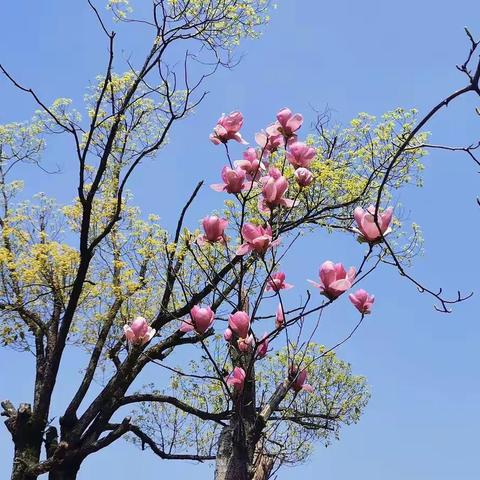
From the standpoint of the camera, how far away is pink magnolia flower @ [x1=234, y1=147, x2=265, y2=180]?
8.15 feet

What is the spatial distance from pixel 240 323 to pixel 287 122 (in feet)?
2.64

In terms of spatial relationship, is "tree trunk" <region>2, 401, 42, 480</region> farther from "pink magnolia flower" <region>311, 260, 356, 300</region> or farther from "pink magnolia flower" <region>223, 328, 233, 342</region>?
"pink magnolia flower" <region>311, 260, 356, 300</region>

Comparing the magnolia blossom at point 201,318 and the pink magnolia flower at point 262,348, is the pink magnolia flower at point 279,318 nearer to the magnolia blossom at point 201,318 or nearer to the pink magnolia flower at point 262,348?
the pink magnolia flower at point 262,348

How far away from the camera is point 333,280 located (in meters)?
2.12

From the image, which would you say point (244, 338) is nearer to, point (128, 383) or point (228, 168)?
point (228, 168)

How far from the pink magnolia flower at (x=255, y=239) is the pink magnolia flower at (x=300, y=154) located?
14.8 inches

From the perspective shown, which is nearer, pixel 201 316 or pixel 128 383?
pixel 201 316

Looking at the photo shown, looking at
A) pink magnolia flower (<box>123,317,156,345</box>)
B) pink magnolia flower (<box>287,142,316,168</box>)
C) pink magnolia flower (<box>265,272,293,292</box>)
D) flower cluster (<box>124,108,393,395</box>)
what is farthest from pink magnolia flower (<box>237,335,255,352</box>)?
pink magnolia flower (<box>287,142,316,168</box>)

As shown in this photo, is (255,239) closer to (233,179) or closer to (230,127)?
(233,179)

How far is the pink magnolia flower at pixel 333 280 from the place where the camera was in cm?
211

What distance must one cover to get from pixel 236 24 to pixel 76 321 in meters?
5.13

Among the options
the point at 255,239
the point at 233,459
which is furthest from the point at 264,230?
the point at 233,459

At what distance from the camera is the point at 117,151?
30.9ft

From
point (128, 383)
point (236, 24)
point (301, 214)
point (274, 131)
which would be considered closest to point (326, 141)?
point (301, 214)
